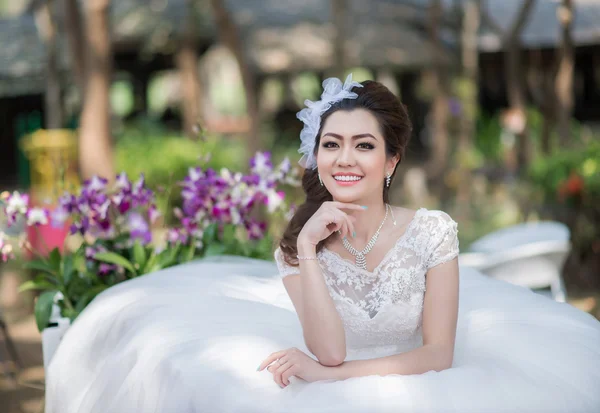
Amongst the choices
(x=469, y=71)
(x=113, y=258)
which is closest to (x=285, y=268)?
(x=113, y=258)

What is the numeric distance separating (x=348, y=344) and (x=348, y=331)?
0.07m


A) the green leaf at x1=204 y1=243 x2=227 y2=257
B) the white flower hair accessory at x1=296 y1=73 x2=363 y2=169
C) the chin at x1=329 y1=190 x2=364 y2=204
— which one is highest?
the white flower hair accessory at x1=296 y1=73 x2=363 y2=169

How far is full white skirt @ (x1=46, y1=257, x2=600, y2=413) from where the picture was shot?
2.36m

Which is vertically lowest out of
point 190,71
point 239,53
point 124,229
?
point 124,229

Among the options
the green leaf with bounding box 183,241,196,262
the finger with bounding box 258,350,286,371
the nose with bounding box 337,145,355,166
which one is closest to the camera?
the finger with bounding box 258,350,286,371

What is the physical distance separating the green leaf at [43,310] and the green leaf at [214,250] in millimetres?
871

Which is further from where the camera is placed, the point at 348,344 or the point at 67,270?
the point at 67,270

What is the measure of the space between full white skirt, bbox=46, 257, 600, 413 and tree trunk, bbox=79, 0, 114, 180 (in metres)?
4.42

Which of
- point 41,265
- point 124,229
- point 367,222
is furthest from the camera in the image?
point 124,229

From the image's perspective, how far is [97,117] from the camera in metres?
7.92

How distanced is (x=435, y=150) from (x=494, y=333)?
37.5 ft

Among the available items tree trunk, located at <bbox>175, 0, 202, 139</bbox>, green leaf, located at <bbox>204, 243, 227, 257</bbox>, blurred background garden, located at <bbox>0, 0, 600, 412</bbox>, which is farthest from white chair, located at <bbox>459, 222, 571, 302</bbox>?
tree trunk, located at <bbox>175, 0, 202, 139</bbox>

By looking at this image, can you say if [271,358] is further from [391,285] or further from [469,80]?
[469,80]

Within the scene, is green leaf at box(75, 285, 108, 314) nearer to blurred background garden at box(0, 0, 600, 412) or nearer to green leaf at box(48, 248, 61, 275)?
green leaf at box(48, 248, 61, 275)
